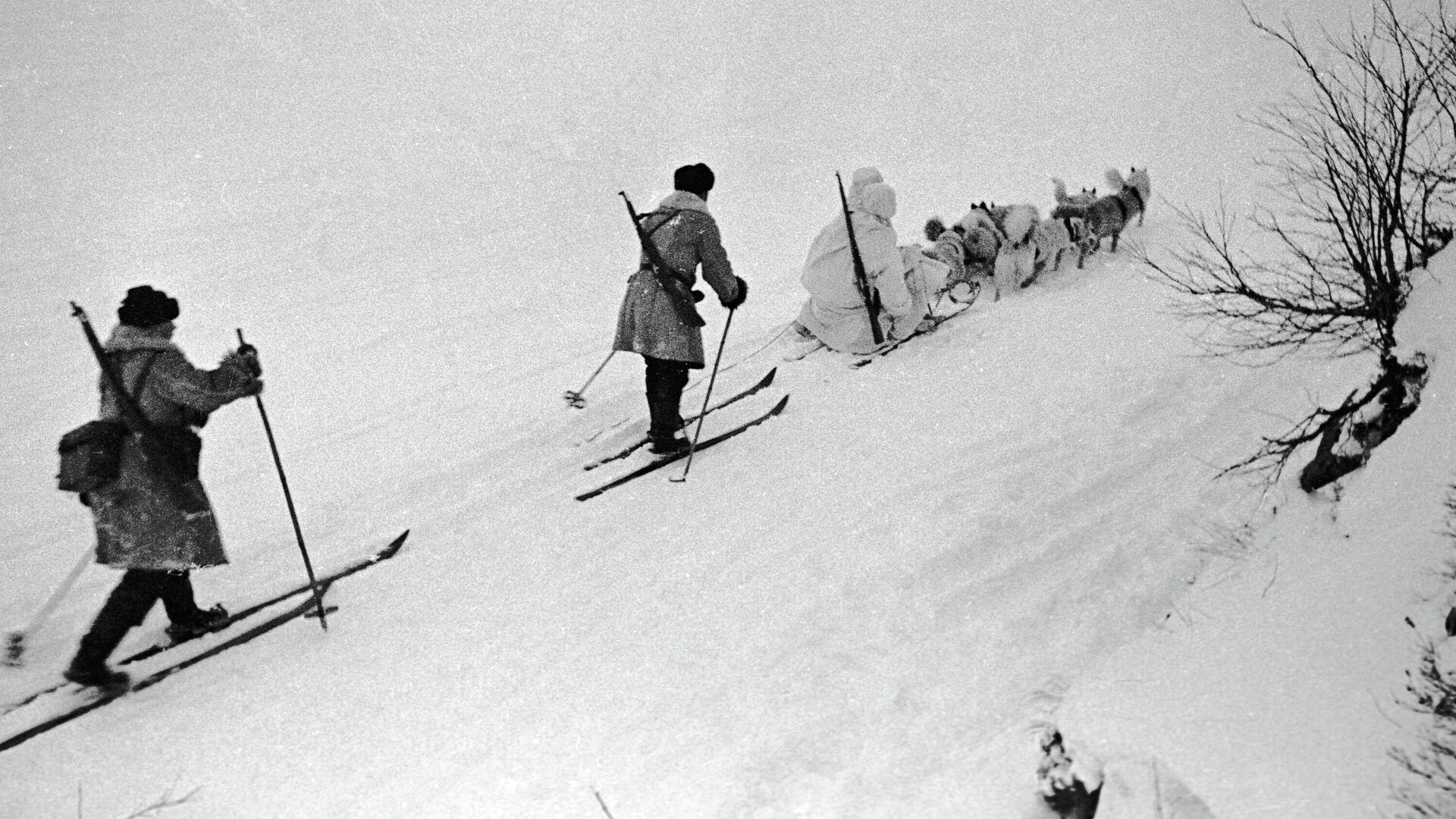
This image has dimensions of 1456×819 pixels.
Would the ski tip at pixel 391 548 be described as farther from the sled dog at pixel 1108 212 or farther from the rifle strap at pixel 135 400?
the sled dog at pixel 1108 212

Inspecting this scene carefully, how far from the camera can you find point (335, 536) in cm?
520

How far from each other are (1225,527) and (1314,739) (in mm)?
1810

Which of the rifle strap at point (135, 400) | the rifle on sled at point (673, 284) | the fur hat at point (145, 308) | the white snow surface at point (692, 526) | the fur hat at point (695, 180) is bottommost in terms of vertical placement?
the white snow surface at point (692, 526)

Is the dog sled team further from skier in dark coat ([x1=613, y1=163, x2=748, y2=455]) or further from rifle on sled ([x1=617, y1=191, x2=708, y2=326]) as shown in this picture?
rifle on sled ([x1=617, y1=191, x2=708, y2=326])

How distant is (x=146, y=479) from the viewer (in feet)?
12.6

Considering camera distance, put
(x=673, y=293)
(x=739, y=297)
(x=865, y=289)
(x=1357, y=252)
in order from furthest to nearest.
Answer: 1. (x=865, y=289)
2. (x=739, y=297)
3. (x=673, y=293)
4. (x=1357, y=252)

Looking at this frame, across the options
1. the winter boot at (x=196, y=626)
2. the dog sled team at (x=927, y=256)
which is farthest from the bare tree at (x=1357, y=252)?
the winter boot at (x=196, y=626)

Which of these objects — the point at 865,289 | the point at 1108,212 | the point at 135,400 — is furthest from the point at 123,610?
the point at 1108,212

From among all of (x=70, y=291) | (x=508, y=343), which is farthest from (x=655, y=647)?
(x=70, y=291)

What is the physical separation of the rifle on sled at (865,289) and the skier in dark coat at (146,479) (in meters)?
4.39

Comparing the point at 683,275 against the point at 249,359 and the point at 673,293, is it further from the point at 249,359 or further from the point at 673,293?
the point at 249,359

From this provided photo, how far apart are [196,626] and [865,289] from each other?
4896 mm

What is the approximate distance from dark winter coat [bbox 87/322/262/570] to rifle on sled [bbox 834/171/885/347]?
440 cm

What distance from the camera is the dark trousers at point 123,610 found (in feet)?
12.3
